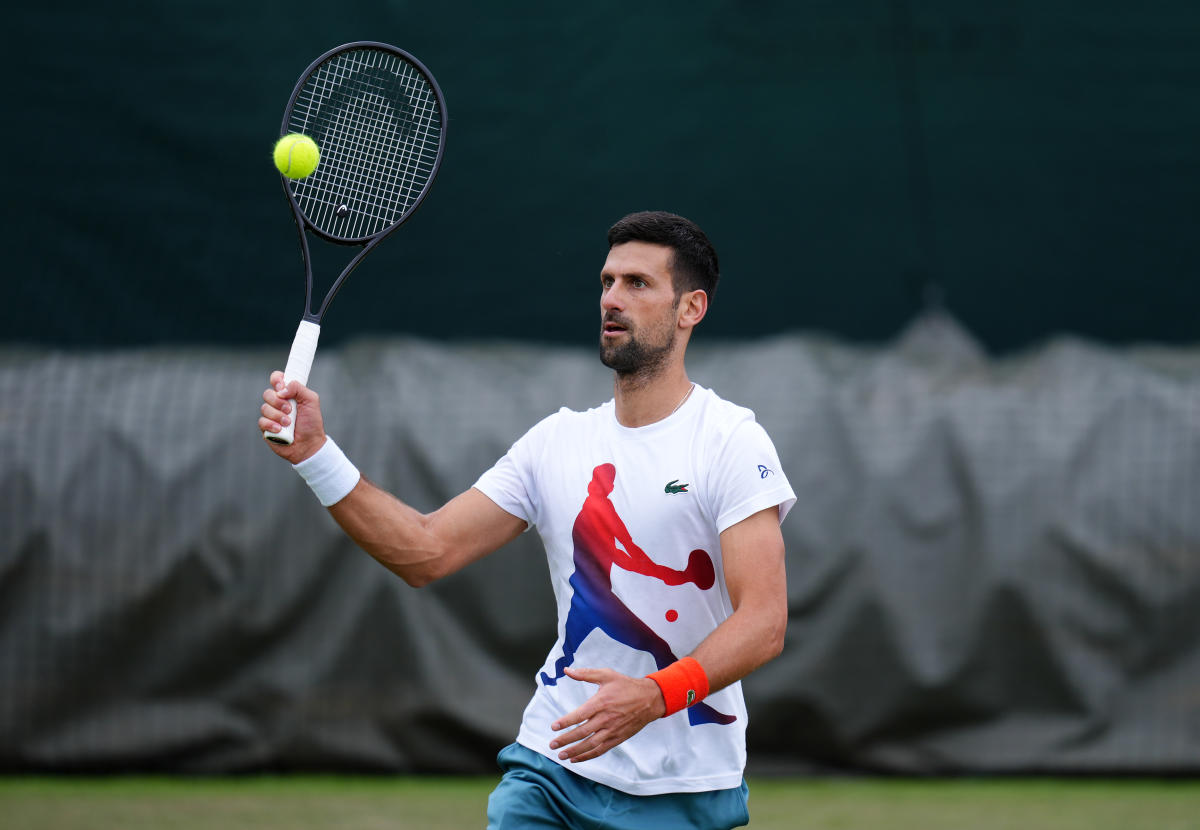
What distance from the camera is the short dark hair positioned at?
345 cm

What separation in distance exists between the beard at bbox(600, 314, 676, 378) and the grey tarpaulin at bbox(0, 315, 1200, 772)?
3.12 metres

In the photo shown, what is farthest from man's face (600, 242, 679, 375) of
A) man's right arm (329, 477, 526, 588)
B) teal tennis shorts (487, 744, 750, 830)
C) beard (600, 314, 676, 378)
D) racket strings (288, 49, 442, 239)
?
teal tennis shorts (487, 744, 750, 830)

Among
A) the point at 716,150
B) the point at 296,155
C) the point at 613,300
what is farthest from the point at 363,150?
the point at 716,150

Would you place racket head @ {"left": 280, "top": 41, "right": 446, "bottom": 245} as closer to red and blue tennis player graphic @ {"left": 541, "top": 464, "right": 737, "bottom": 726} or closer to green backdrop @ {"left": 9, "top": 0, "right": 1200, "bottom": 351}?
red and blue tennis player graphic @ {"left": 541, "top": 464, "right": 737, "bottom": 726}

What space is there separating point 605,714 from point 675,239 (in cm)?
121

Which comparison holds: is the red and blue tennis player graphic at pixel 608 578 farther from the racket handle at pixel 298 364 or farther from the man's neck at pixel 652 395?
the racket handle at pixel 298 364

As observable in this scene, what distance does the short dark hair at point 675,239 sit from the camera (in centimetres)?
345

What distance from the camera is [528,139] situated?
27.1 ft

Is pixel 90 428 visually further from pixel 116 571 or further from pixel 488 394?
pixel 488 394

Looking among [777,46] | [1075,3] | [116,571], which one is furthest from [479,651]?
[1075,3]

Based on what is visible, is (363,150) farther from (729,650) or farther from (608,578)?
(729,650)

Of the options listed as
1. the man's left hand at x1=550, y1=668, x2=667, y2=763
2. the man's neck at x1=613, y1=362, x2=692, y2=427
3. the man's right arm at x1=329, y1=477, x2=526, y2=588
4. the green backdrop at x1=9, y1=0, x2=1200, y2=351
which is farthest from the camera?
the green backdrop at x1=9, y1=0, x2=1200, y2=351

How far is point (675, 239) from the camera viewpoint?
3467mm

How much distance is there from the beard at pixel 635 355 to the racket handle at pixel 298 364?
649mm
